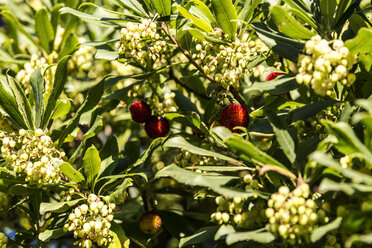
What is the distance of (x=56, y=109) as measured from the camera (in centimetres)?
210

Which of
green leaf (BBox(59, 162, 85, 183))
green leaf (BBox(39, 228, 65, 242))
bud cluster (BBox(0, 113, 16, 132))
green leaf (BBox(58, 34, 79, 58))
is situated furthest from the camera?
green leaf (BBox(58, 34, 79, 58))

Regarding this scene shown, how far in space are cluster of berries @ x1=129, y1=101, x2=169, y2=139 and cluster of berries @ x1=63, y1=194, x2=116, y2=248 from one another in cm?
68

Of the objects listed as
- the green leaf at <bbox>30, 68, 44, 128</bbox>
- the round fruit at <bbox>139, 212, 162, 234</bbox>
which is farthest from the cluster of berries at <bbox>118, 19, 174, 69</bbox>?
the round fruit at <bbox>139, 212, 162, 234</bbox>

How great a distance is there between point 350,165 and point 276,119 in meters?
0.30

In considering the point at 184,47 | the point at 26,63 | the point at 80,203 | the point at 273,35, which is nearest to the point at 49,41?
the point at 26,63

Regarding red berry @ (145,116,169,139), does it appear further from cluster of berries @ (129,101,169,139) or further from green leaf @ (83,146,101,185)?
green leaf @ (83,146,101,185)

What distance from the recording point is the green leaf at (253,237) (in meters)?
1.33

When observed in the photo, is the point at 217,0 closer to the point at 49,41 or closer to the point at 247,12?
the point at 247,12

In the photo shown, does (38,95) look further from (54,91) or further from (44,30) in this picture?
(44,30)

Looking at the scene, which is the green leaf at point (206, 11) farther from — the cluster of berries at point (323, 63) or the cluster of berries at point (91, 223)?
the cluster of berries at point (91, 223)

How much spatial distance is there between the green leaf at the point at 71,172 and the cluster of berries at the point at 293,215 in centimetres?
85

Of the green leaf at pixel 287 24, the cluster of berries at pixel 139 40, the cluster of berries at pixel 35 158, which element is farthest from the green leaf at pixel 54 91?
the green leaf at pixel 287 24

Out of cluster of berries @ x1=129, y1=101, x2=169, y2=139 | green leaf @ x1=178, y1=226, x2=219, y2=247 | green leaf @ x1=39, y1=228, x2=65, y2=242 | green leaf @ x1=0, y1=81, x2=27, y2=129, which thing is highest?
green leaf @ x1=0, y1=81, x2=27, y2=129

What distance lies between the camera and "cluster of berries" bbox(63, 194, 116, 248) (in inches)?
67.6
